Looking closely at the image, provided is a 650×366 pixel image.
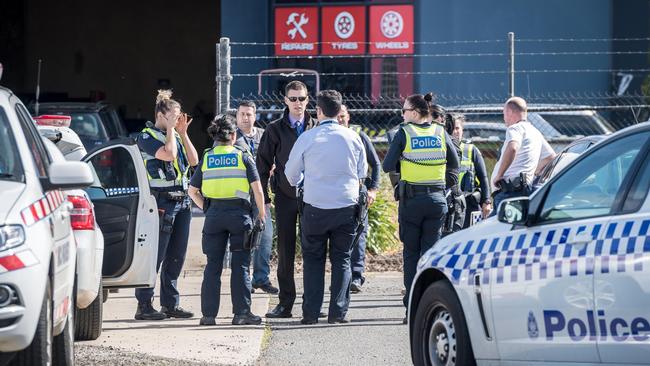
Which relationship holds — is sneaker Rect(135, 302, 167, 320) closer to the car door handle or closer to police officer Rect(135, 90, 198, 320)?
police officer Rect(135, 90, 198, 320)

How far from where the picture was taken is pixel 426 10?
82.4 feet

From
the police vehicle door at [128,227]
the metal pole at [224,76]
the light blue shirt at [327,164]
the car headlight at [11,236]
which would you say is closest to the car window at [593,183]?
the car headlight at [11,236]

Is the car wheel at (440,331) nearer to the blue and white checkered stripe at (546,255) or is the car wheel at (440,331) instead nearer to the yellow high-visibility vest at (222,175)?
the blue and white checkered stripe at (546,255)

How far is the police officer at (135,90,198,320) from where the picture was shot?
9.98m

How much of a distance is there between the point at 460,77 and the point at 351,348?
16.6 metres

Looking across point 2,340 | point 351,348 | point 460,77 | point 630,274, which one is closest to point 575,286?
point 630,274

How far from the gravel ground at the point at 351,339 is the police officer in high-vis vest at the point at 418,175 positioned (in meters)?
0.45

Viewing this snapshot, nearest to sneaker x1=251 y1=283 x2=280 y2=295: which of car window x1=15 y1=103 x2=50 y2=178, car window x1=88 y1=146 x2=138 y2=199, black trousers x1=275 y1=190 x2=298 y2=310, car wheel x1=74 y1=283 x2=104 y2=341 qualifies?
black trousers x1=275 y1=190 x2=298 y2=310

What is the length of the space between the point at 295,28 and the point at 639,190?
1960 cm

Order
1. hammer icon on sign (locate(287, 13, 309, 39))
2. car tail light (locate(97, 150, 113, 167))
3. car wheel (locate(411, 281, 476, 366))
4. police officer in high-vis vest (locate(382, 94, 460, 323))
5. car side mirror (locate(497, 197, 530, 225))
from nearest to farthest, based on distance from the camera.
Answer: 1. car side mirror (locate(497, 197, 530, 225))
2. car wheel (locate(411, 281, 476, 366))
3. police officer in high-vis vest (locate(382, 94, 460, 323))
4. car tail light (locate(97, 150, 113, 167))
5. hammer icon on sign (locate(287, 13, 309, 39))

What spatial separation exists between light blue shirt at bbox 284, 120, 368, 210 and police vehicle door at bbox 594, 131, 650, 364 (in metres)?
3.88

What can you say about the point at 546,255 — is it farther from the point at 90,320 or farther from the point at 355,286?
the point at 355,286

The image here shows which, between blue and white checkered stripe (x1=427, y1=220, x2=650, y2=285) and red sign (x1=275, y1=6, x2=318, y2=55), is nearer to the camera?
blue and white checkered stripe (x1=427, y1=220, x2=650, y2=285)

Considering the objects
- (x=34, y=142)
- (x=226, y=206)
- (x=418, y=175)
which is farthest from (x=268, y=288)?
(x=34, y=142)
